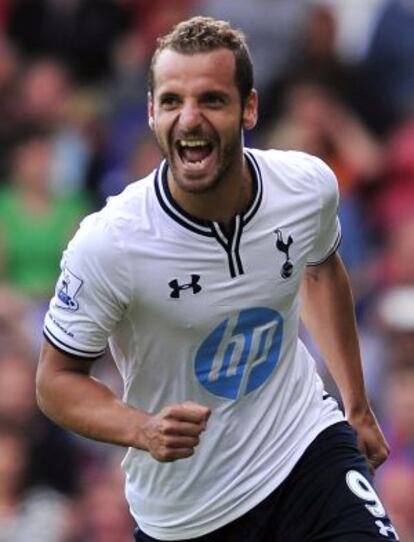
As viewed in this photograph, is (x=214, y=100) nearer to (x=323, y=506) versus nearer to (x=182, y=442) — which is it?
(x=182, y=442)

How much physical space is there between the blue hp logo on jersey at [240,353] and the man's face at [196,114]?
0.44 meters

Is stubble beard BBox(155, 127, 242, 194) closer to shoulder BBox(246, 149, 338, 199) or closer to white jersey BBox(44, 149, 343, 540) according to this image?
white jersey BBox(44, 149, 343, 540)

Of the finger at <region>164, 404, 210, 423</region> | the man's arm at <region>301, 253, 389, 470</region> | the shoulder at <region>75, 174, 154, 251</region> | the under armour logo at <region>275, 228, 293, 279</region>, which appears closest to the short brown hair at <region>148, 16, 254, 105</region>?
the shoulder at <region>75, 174, 154, 251</region>

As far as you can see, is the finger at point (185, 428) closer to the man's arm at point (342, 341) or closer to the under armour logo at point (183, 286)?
the under armour logo at point (183, 286)

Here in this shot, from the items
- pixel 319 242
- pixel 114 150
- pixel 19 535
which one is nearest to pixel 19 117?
pixel 114 150

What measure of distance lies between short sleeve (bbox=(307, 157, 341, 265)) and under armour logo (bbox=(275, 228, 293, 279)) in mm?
186

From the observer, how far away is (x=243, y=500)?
5.73m

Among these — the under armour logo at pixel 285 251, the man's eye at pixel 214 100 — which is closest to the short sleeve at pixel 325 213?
the under armour logo at pixel 285 251

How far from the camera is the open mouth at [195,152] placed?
5.34m

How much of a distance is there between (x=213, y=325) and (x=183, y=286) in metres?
0.15

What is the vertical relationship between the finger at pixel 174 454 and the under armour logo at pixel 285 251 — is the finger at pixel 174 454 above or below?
below

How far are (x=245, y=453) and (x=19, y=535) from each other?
2928 mm

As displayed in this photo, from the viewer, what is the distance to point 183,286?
550cm

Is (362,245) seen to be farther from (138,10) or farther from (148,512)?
(148,512)
